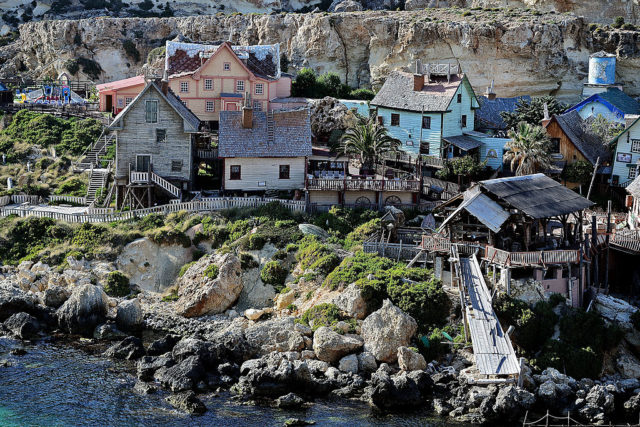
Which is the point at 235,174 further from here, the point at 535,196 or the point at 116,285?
the point at 535,196

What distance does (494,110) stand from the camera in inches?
2827

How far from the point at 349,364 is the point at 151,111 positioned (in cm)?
2542

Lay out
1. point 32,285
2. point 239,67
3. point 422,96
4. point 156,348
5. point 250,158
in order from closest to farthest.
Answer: point 156,348 → point 32,285 → point 250,158 → point 422,96 → point 239,67

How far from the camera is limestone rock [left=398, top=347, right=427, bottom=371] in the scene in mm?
42281

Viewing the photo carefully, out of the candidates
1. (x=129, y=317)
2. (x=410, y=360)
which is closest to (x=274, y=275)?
(x=129, y=317)

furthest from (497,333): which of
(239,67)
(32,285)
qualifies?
(239,67)

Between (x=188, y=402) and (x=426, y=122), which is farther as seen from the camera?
(x=426, y=122)

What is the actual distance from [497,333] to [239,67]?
36837 mm

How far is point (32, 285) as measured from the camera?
2089 inches

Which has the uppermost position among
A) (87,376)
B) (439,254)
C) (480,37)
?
(480,37)

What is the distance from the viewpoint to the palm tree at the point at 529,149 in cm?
5819

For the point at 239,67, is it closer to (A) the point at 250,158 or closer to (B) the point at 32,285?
(A) the point at 250,158

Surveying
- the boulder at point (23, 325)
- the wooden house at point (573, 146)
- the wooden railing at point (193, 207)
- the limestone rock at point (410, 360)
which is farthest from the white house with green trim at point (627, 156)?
the boulder at point (23, 325)

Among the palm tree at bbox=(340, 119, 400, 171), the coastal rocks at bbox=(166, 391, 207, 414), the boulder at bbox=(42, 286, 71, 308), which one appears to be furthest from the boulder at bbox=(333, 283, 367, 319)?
the palm tree at bbox=(340, 119, 400, 171)
